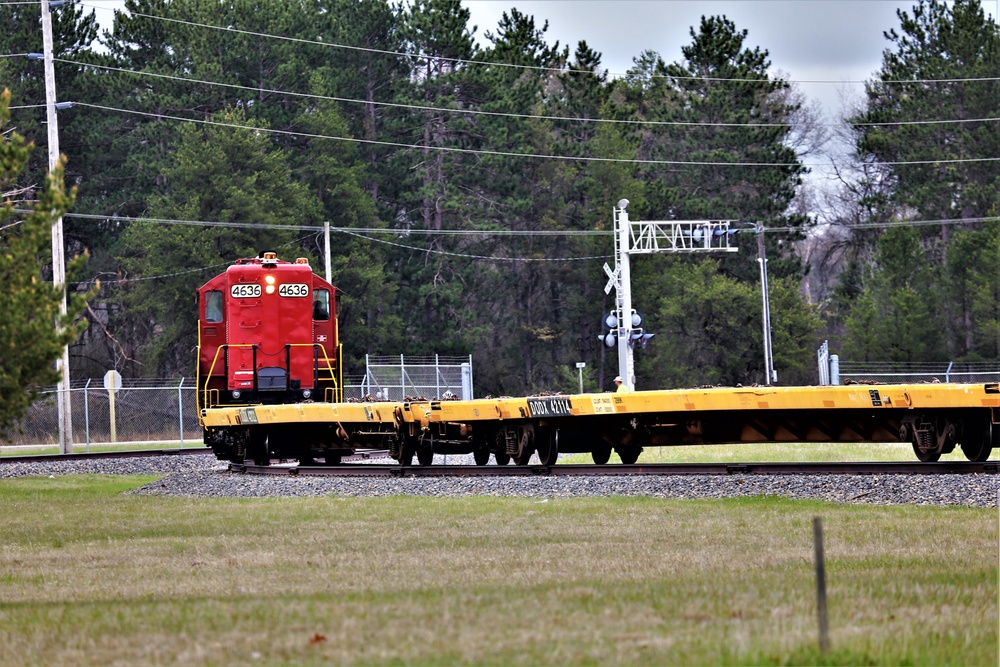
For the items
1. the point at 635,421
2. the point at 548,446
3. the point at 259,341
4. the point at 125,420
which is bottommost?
the point at 125,420

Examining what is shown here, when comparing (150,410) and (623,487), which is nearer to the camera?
(623,487)

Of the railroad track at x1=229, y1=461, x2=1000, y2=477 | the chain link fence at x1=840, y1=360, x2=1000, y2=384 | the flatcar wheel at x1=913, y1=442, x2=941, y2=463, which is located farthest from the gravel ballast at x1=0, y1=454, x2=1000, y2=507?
the chain link fence at x1=840, y1=360, x2=1000, y2=384

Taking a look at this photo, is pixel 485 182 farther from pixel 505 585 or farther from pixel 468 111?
pixel 505 585

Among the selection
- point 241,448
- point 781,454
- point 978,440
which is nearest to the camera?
point 978,440

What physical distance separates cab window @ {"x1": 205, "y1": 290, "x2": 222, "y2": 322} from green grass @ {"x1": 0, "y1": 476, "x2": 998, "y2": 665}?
9.85 meters

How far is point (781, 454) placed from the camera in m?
26.9

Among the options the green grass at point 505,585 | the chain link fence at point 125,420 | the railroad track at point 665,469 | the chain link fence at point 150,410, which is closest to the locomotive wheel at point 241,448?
the railroad track at point 665,469

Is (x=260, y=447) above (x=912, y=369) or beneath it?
beneath

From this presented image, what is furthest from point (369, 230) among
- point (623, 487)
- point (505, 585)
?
point (505, 585)

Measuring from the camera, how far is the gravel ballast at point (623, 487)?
15.2 metres

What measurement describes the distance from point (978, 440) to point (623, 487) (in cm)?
460

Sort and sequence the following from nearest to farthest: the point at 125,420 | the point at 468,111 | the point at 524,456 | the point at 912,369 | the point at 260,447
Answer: the point at 524,456, the point at 260,447, the point at 125,420, the point at 912,369, the point at 468,111

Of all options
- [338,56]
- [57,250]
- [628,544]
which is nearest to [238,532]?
[628,544]

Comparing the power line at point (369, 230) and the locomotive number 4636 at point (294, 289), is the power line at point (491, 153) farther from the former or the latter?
the locomotive number 4636 at point (294, 289)
